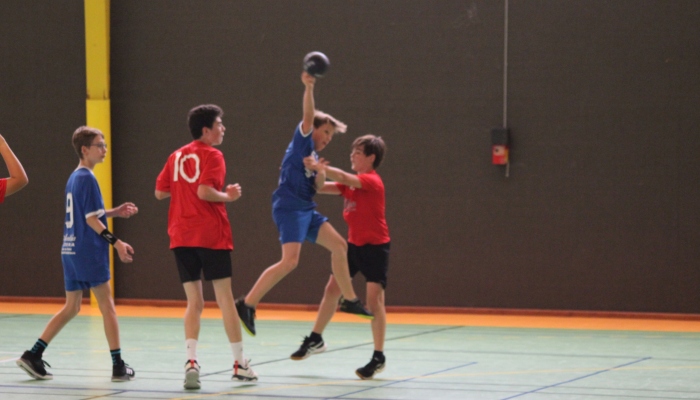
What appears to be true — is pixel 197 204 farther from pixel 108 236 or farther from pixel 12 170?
pixel 12 170

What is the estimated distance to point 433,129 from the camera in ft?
38.0

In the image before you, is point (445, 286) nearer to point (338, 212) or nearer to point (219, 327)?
point (338, 212)

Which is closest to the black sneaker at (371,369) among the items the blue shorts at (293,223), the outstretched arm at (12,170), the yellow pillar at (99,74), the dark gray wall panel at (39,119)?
the blue shorts at (293,223)

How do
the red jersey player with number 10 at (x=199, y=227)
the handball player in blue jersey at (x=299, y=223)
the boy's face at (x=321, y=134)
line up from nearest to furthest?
the red jersey player with number 10 at (x=199, y=227), the handball player in blue jersey at (x=299, y=223), the boy's face at (x=321, y=134)

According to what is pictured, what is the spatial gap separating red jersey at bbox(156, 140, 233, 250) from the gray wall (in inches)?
214

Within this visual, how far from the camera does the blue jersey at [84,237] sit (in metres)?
6.69

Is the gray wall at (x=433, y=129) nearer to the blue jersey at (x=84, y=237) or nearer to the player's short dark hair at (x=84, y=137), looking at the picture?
the player's short dark hair at (x=84, y=137)

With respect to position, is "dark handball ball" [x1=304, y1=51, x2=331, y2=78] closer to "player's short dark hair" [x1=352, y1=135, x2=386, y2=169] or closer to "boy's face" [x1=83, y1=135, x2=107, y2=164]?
"player's short dark hair" [x1=352, y1=135, x2=386, y2=169]

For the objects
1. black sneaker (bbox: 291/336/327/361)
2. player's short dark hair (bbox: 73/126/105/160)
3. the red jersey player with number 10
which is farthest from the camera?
black sneaker (bbox: 291/336/327/361)

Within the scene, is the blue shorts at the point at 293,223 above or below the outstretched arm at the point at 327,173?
below

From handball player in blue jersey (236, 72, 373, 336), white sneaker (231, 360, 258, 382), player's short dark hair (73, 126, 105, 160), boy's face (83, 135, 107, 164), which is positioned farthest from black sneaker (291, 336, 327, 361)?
player's short dark hair (73, 126, 105, 160)

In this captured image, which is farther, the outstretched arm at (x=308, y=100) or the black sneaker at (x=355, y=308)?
the black sneaker at (x=355, y=308)

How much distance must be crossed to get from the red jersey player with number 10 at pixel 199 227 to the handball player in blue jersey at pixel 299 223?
1.83 feet

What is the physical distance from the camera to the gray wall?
11.1m
